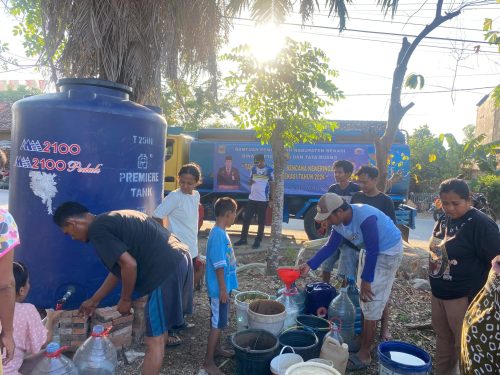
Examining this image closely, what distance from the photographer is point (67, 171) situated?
3.55 m

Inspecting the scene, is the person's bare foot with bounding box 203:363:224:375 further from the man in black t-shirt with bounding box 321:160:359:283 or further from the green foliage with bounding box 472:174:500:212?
the green foliage with bounding box 472:174:500:212

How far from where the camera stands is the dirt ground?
3370mm

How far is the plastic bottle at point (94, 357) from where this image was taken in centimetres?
273

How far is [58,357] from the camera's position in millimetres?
2471

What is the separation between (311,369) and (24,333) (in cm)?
191

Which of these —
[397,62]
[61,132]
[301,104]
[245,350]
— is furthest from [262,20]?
[245,350]

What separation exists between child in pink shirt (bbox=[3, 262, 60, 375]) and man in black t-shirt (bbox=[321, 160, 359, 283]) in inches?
118

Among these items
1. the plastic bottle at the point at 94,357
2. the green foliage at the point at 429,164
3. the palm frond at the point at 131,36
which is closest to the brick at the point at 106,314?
the plastic bottle at the point at 94,357

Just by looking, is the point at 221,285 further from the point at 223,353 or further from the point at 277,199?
the point at 277,199

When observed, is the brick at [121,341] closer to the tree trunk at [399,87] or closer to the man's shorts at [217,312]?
the man's shorts at [217,312]

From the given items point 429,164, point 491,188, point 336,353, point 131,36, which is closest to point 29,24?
point 131,36

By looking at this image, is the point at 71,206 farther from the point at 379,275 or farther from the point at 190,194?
the point at 379,275

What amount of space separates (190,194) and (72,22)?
8.36 feet

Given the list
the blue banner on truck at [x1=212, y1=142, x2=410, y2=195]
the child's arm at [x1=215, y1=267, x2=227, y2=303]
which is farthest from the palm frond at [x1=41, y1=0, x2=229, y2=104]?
the blue banner on truck at [x1=212, y1=142, x2=410, y2=195]
